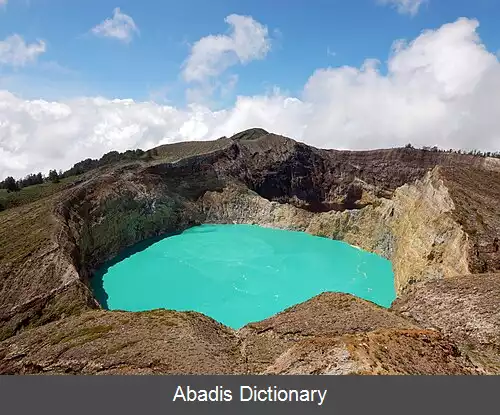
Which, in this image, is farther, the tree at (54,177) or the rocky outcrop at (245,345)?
the tree at (54,177)

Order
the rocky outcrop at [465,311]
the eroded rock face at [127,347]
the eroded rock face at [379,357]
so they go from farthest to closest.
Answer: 1. the rocky outcrop at [465,311]
2. the eroded rock face at [127,347]
3. the eroded rock face at [379,357]

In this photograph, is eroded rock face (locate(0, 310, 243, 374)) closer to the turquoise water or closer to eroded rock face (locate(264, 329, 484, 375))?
eroded rock face (locate(264, 329, 484, 375))

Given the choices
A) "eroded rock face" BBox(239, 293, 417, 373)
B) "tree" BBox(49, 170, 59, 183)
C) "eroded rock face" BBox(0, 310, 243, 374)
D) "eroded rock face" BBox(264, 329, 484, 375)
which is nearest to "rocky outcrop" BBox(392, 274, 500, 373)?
"eroded rock face" BBox(239, 293, 417, 373)

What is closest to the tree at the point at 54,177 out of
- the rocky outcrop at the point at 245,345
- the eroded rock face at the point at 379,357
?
the rocky outcrop at the point at 245,345

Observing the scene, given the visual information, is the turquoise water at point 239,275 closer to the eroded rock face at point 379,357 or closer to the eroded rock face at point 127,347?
the eroded rock face at point 127,347

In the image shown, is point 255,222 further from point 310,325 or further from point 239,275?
point 310,325

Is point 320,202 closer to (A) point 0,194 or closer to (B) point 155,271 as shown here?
(B) point 155,271

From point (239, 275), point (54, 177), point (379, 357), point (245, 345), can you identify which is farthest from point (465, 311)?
point (54, 177)
